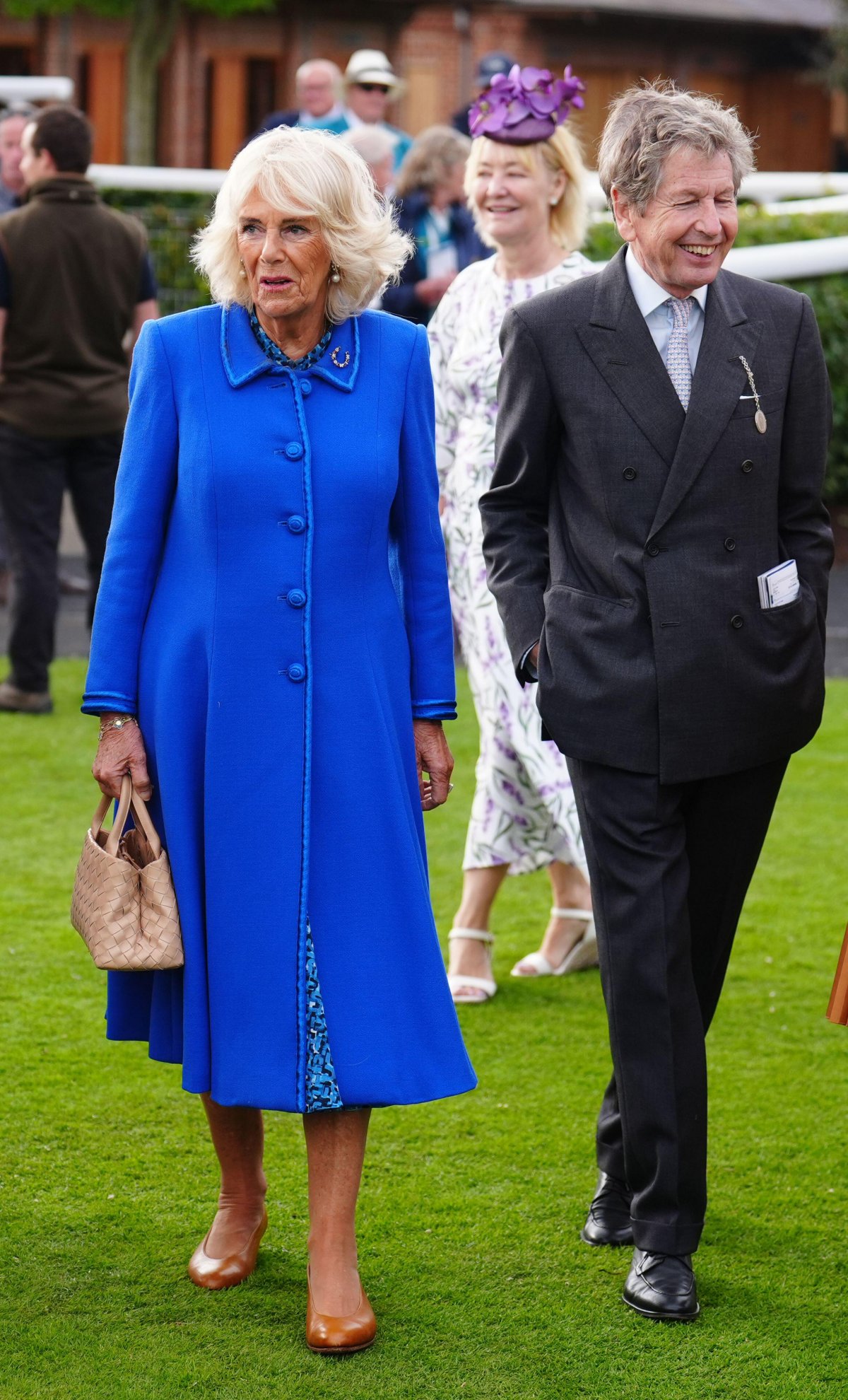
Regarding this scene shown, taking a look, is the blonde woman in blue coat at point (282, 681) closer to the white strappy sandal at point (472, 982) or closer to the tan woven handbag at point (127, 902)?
the tan woven handbag at point (127, 902)

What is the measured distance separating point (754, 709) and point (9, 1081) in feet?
6.91

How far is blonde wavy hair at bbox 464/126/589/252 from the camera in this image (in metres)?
5.26

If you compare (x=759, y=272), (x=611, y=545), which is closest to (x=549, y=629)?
(x=611, y=545)

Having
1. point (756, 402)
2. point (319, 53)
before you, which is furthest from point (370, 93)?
point (319, 53)

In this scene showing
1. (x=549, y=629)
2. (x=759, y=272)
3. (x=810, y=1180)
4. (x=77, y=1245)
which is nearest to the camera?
(x=549, y=629)

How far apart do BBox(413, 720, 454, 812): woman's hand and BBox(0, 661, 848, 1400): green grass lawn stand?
27 centimetres

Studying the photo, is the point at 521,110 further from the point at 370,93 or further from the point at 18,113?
the point at 370,93

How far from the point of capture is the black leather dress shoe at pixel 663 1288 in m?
→ 3.57

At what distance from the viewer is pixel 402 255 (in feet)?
11.6

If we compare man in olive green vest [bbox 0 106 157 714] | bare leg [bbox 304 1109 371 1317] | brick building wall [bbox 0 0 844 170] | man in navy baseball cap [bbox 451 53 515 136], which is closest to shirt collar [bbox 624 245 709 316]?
bare leg [bbox 304 1109 371 1317]

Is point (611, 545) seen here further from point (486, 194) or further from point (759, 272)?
point (759, 272)

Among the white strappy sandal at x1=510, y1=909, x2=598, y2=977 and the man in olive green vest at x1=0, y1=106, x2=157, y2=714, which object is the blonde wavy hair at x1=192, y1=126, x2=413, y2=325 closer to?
the white strappy sandal at x1=510, y1=909, x2=598, y2=977

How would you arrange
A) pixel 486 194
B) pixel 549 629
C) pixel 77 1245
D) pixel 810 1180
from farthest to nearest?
pixel 486 194, pixel 810 1180, pixel 77 1245, pixel 549 629

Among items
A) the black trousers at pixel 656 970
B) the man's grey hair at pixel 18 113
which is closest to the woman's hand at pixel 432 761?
the black trousers at pixel 656 970
